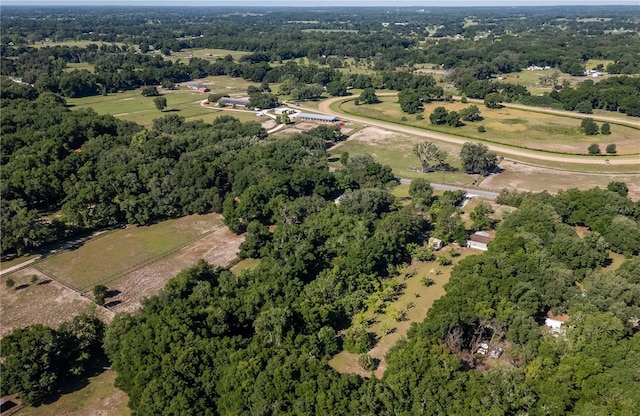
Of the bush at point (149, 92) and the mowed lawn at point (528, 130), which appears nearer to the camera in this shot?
the mowed lawn at point (528, 130)

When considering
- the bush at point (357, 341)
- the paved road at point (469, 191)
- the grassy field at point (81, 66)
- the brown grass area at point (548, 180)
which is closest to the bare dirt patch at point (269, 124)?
the paved road at point (469, 191)

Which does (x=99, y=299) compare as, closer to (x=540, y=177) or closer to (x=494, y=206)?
(x=494, y=206)

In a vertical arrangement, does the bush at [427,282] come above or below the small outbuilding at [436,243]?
below


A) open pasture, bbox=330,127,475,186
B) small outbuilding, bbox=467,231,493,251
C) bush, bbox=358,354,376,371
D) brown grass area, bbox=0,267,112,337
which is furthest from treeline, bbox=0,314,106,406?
open pasture, bbox=330,127,475,186

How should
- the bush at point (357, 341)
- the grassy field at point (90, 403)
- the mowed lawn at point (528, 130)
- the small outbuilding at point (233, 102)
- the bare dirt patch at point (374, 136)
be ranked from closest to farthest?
the grassy field at point (90, 403) < the bush at point (357, 341) < the mowed lawn at point (528, 130) < the bare dirt patch at point (374, 136) < the small outbuilding at point (233, 102)

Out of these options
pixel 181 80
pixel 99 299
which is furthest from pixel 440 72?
pixel 99 299

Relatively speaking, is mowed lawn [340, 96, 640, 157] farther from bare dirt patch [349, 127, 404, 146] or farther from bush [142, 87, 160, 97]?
bush [142, 87, 160, 97]

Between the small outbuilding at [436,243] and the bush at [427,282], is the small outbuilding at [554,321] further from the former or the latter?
the small outbuilding at [436,243]
